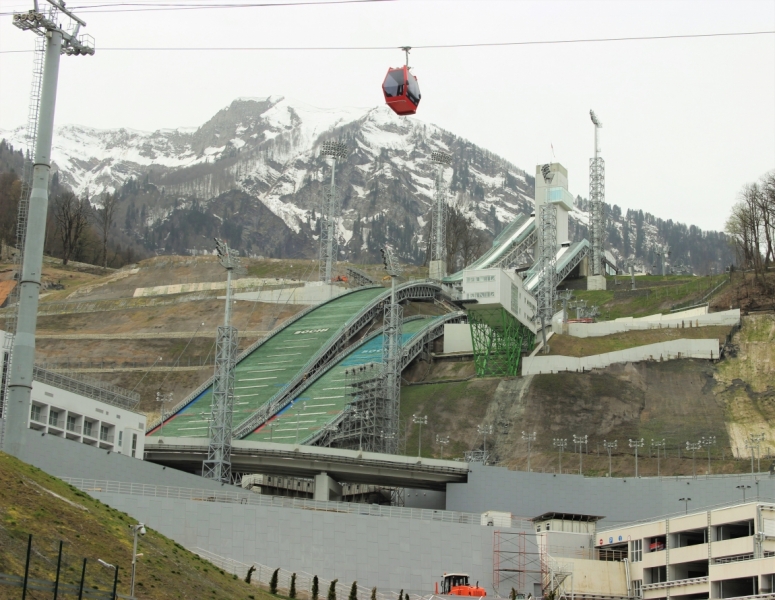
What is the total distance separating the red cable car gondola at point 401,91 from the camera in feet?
215

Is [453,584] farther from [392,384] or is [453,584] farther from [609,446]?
[392,384]

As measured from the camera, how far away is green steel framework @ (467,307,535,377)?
121m

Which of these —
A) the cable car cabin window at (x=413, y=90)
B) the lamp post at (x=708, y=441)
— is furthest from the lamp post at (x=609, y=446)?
the cable car cabin window at (x=413, y=90)

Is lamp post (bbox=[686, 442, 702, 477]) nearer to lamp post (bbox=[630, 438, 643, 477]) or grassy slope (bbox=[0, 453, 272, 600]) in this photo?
lamp post (bbox=[630, 438, 643, 477])

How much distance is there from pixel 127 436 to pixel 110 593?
173 feet

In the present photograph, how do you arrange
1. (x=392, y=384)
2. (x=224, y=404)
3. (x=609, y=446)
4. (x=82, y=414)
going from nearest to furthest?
(x=82, y=414) → (x=224, y=404) → (x=609, y=446) → (x=392, y=384)

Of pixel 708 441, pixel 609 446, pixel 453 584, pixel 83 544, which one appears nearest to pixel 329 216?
pixel 609 446

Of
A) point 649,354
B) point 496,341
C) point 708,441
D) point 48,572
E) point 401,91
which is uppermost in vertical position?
point 401,91

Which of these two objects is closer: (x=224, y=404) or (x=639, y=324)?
(x=224, y=404)

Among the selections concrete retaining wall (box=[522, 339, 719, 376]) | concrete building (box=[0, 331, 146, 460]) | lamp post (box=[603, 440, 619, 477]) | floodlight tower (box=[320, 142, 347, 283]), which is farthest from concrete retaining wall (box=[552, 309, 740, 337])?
concrete building (box=[0, 331, 146, 460])

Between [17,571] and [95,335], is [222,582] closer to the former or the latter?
[17,571]

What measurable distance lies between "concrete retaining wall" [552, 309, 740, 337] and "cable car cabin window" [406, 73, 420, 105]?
65775 millimetres

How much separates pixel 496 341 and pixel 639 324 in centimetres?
1716

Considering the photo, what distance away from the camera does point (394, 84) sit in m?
65.9
